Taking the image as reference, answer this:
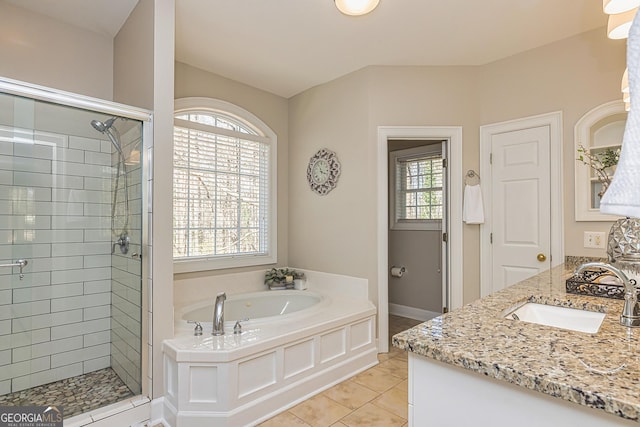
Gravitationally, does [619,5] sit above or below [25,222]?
above

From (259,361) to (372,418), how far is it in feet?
2.57

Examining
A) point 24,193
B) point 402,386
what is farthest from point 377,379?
point 24,193

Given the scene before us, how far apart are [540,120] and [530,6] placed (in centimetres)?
90

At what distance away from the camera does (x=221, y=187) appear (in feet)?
10.8

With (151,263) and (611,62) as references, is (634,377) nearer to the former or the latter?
(151,263)

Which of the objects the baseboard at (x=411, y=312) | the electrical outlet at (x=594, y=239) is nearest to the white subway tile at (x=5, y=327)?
the baseboard at (x=411, y=312)

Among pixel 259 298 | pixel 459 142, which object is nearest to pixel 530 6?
pixel 459 142

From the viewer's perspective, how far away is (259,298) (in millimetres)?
3250

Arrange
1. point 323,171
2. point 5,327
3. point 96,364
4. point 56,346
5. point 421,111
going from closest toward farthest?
point 5,327, point 56,346, point 96,364, point 421,111, point 323,171

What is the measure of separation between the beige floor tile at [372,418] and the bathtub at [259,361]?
0.36m

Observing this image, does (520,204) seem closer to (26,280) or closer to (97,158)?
(97,158)

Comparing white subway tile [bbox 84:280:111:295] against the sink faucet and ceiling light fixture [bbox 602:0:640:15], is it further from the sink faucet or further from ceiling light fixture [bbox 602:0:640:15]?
ceiling light fixture [bbox 602:0:640:15]

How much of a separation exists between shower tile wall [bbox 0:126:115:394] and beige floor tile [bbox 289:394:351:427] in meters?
1.46

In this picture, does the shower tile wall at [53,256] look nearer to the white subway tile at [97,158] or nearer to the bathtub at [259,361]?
the white subway tile at [97,158]
